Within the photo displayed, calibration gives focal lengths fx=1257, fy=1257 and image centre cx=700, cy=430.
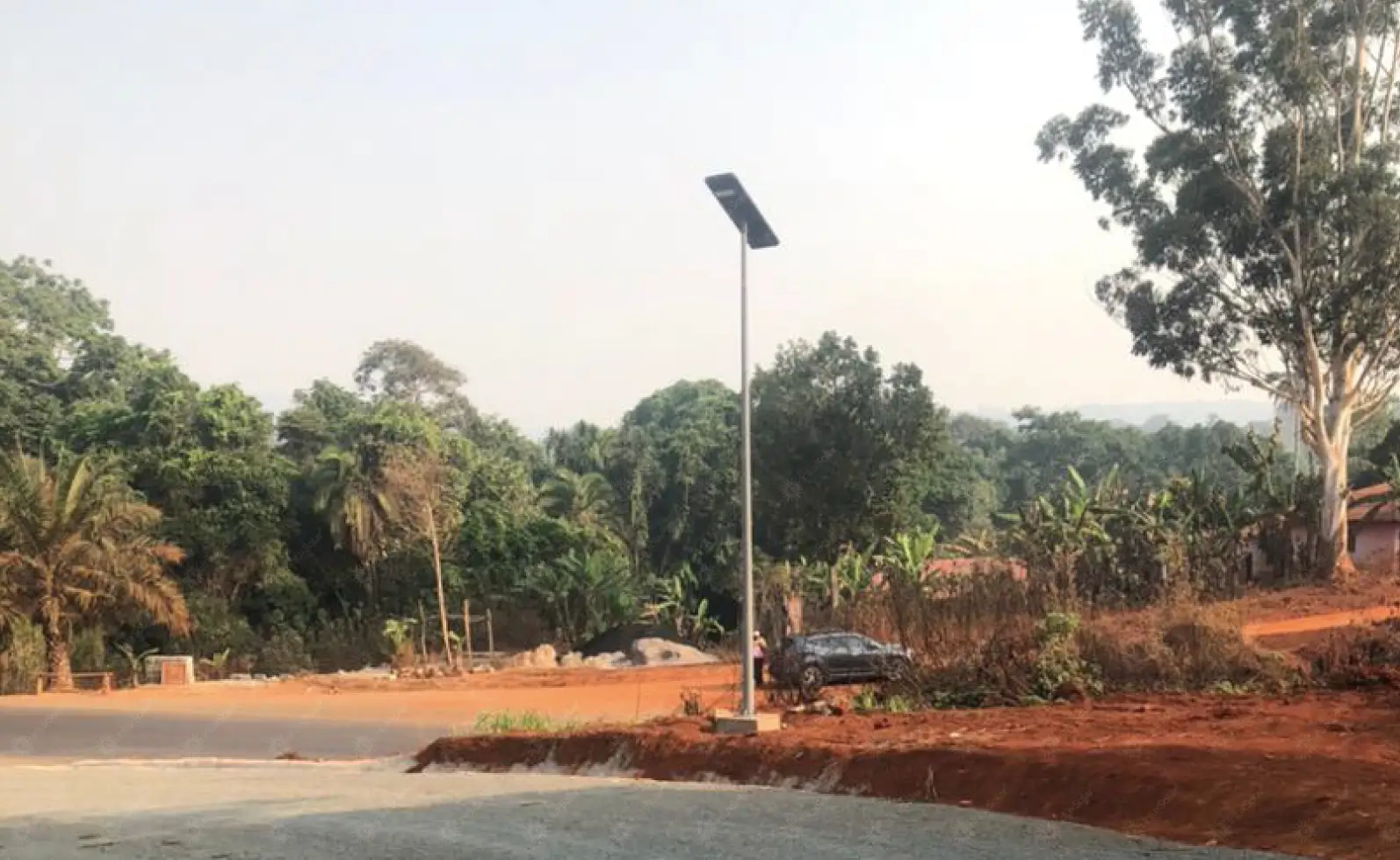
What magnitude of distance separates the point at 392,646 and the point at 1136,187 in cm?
2772

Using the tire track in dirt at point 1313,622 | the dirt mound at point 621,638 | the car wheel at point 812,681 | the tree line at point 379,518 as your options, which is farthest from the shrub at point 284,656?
the tire track in dirt at point 1313,622

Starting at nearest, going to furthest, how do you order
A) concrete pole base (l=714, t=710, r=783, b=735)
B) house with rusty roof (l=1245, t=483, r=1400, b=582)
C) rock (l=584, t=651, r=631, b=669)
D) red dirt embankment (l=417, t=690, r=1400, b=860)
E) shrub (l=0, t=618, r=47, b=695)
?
red dirt embankment (l=417, t=690, r=1400, b=860) < concrete pole base (l=714, t=710, r=783, b=735) < house with rusty roof (l=1245, t=483, r=1400, b=582) < shrub (l=0, t=618, r=47, b=695) < rock (l=584, t=651, r=631, b=669)

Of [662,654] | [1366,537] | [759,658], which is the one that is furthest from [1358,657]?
[662,654]

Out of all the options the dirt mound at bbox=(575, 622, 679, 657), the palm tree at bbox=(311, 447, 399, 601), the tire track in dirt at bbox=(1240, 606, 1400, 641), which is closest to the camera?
the tire track in dirt at bbox=(1240, 606, 1400, 641)

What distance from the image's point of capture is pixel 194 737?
Answer: 970 inches

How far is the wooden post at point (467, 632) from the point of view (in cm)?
4178

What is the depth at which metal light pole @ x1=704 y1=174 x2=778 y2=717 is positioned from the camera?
1598cm

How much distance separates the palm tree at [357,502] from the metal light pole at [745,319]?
29.9 meters

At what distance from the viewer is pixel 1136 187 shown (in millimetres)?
35594

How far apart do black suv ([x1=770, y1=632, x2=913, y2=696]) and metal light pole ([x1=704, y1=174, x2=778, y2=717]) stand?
5290 mm

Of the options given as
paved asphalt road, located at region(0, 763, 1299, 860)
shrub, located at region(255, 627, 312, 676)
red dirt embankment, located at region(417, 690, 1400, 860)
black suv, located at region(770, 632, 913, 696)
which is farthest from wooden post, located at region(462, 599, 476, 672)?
paved asphalt road, located at region(0, 763, 1299, 860)

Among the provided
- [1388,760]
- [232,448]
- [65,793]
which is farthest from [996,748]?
[232,448]

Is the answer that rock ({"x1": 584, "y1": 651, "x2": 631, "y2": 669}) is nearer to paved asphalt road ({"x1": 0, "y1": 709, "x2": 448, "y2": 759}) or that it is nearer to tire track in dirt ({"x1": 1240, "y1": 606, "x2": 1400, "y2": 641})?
paved asphalt road ({"x1": 0, "y1": 709, "x2": 448, "y2": 759})

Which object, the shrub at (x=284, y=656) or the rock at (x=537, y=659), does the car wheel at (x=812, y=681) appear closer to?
the rock at (x=537, y=659)
